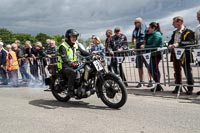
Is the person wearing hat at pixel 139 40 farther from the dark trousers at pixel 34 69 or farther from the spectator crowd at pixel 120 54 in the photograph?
the dark trousers at pixel 34 69

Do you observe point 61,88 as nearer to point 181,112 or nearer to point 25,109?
point 25,109

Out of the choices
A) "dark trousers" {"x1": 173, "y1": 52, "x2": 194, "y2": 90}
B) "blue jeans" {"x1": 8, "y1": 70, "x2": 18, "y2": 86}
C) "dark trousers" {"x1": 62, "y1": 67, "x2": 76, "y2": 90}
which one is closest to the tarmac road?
"dark trousers" {"x1": 62, "y1": 67, "x2": 76, "y2": 90}

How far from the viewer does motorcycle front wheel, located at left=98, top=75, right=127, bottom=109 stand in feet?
20.4

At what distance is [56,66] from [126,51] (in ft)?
8.20

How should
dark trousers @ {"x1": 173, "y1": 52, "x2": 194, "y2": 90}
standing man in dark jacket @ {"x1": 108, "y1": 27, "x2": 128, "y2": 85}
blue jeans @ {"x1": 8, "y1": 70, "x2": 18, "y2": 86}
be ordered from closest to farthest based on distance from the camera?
dark trousers @ {"x1": 173, "y1": 52, "x2": 194, "y2": 90}, standing man in dark jacket @ {"x1": 108, "y1": 27, "x2": 128, "y2": 85}, blue jeans @ {"x1": 8, "y1": 70, "x2": 18, "y2": 86}

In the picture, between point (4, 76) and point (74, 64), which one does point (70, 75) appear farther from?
point (4, 76)

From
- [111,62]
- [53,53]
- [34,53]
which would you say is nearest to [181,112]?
[111,62]

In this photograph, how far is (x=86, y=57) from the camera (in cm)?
684

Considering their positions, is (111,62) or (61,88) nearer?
(61,88)

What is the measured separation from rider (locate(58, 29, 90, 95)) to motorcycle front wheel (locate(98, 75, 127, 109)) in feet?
2.73

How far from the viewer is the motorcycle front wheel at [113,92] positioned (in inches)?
245

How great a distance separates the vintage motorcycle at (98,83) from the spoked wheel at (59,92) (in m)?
0.57

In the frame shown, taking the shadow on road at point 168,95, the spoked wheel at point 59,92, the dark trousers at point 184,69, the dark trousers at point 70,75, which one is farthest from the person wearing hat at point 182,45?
the spoked wheel at point 59,92

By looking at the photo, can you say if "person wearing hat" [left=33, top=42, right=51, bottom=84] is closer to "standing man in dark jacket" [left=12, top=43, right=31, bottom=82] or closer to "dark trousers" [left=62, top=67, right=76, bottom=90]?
"standing man in dark jacket" [left=12, top=43, right=31, bottom=82]
